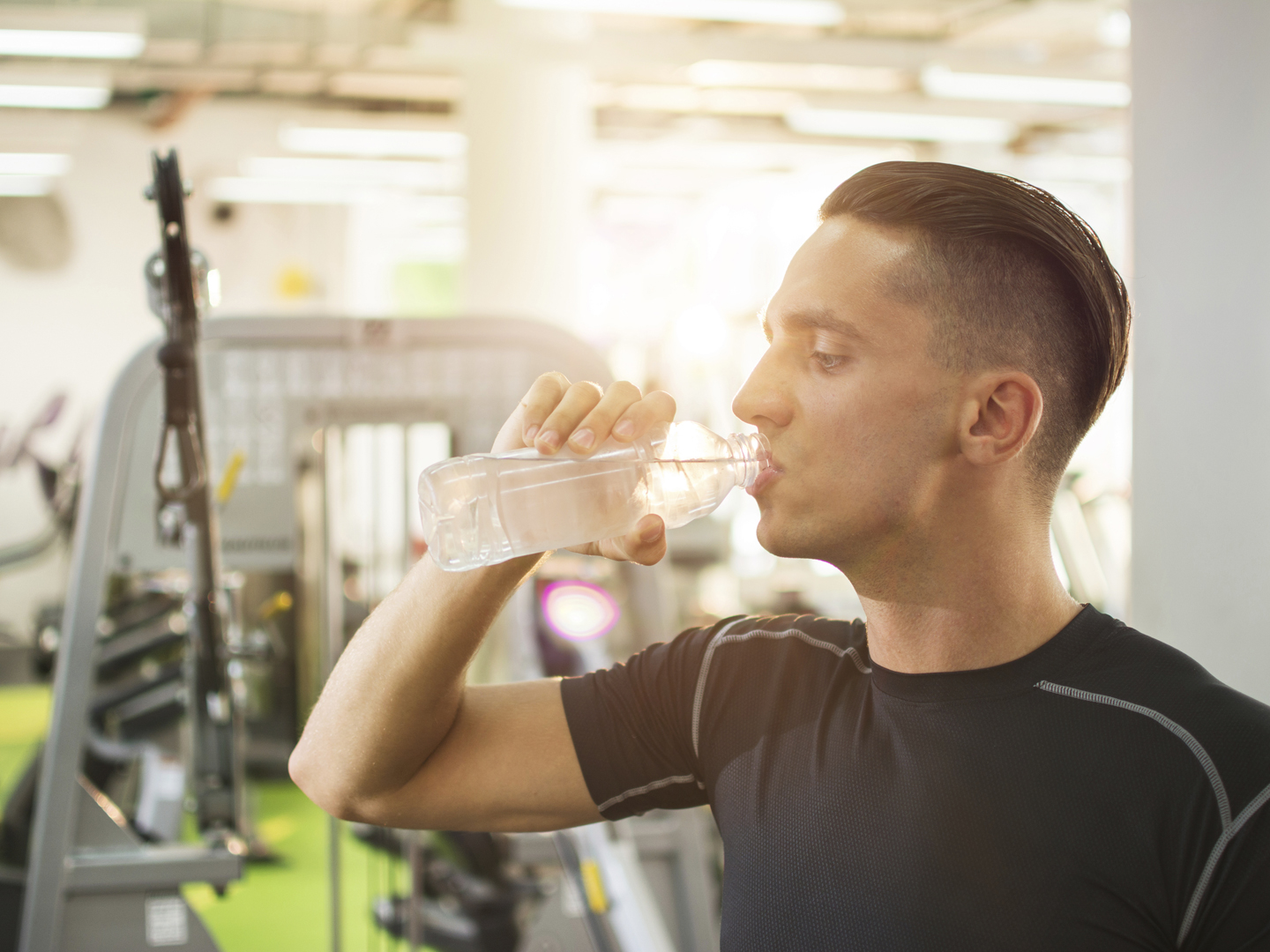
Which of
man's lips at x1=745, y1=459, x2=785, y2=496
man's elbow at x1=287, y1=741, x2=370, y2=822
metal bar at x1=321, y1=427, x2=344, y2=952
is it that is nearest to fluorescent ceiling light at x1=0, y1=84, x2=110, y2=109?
metal bar at x1=321, y1=427, x2=344, y2=952

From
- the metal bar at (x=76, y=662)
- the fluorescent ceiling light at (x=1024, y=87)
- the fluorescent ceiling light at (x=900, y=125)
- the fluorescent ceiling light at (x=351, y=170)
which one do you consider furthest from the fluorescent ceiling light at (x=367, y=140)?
the metal bar at (x=76, y=662)

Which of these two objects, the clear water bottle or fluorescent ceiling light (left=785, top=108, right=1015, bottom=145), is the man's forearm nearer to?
the clear water bottle

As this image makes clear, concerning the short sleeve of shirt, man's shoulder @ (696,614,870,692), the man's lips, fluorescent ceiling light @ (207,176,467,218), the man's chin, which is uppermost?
fluorescent ceiling light @ (207,176,467,218)

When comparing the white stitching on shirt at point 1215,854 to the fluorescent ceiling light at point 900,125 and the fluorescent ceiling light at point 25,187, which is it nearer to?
the fluorescent ceiling light at point 900,125

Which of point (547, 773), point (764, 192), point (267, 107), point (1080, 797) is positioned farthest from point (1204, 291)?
point (267, 107)

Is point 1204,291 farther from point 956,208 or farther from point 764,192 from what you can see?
point 764,192

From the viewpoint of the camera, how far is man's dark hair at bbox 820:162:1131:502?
1022mm

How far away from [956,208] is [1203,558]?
1.91 feet

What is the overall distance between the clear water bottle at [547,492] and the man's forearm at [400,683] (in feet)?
0.11

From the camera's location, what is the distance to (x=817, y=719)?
1056 mm

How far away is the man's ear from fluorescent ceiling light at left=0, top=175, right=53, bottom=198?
859cm

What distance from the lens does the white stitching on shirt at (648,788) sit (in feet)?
3.84

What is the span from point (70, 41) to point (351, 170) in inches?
140

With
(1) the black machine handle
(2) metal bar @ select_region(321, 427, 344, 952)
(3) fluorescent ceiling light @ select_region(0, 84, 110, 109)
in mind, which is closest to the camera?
(1) the black machine handle
